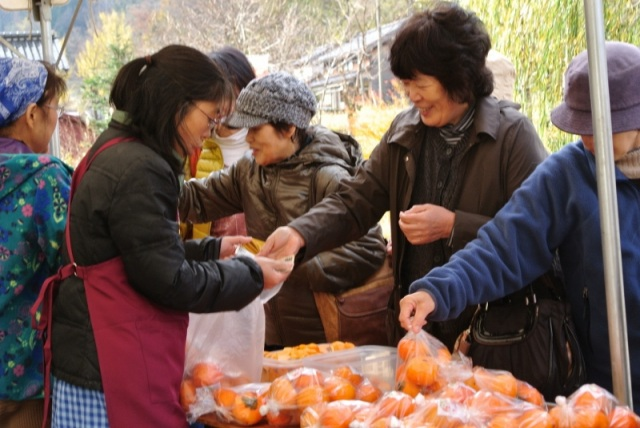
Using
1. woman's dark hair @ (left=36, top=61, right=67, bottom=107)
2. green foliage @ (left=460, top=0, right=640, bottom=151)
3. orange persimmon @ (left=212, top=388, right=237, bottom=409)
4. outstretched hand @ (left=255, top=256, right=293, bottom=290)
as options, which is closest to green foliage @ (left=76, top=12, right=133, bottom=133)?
green foliage @ (left=460, top=0, right=640, bottom=151)

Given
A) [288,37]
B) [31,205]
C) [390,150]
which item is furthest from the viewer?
[288,37]

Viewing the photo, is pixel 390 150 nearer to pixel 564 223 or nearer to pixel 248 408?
pixel 564 223

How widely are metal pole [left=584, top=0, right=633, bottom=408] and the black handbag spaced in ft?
0.79

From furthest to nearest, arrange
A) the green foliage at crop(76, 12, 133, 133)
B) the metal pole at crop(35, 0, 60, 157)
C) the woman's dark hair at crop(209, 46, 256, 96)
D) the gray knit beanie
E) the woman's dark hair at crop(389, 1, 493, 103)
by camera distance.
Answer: the green foliage at crop(76, 12, 133, 133) < the metal pole at crop(35, 0, 60, 157) < the woman's dark hair at crop(209, 46, 256, 96) < the gray knit beanie < the woman's dark hair at crop(389, 1, 493, 103)

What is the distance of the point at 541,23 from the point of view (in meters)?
6.11

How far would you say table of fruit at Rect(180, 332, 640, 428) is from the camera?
1.56 metres

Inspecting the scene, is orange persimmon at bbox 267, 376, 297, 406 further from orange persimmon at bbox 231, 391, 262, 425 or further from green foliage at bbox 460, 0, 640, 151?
green foliage at bbox 460, 0, 640, 151

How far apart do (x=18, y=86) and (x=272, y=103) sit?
74 centimetres

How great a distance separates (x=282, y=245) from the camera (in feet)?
7.44

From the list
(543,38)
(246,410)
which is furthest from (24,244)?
(543,38)

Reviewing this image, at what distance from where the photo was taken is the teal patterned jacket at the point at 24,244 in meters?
2.11

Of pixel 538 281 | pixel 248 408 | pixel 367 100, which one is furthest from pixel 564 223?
pixel 367 100

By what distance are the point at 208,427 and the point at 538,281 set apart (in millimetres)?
853

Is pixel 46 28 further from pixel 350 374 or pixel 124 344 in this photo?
pixel 350 374
